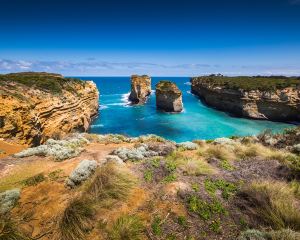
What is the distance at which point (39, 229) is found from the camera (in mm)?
5863

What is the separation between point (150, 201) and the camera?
6871 millimetres

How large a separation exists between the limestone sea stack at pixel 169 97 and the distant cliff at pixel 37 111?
29.9m

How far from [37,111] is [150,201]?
65.5 ft

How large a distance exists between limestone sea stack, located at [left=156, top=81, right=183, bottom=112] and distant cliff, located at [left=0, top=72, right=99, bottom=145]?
98.2 feet

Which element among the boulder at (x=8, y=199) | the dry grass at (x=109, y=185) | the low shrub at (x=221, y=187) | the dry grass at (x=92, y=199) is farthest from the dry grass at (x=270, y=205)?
the boulder at (x=8, y=199)

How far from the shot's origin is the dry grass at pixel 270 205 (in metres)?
5.76

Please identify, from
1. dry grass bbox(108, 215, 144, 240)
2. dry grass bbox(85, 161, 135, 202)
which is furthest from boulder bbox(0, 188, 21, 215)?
dry grass bbox(108, 215, 144, 240)

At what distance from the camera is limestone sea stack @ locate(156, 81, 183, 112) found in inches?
2402

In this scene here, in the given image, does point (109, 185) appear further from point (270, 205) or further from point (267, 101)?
point (267, 101)

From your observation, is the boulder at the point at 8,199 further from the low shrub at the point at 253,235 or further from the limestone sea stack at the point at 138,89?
the limestone sea stack at the point at 138,89

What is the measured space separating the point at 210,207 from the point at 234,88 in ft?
193

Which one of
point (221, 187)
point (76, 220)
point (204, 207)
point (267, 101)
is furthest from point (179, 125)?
point (76, 220)

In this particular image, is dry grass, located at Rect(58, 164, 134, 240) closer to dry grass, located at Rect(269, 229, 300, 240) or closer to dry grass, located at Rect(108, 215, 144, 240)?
dry grass, located at Rect(108, 215, 144, 240)

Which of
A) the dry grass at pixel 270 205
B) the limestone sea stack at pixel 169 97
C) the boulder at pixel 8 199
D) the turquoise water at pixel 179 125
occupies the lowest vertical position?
the turquoise water at pixel 179 125
